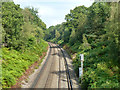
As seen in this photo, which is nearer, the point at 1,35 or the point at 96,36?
the point at 1,35

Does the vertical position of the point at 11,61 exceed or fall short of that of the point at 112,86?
it exceeds it

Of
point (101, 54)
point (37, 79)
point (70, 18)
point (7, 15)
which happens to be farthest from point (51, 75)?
point (70, 18)

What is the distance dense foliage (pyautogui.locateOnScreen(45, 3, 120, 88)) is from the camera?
30.0 ft

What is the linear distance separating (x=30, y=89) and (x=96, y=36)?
19.1 m

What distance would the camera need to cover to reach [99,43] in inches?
934

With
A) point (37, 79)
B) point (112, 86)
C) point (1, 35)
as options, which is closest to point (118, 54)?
point (112, 86)

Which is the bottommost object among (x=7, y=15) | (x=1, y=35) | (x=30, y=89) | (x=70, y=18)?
(x=30, y=89)

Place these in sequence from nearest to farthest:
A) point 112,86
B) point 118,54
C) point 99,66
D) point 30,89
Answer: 1. point 118,54
2. point 112,86
3. point 30,89
4. point 99,66

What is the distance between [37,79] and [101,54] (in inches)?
423

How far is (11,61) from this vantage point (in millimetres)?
17484

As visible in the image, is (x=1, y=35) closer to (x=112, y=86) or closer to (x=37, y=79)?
(x=37, y=79)

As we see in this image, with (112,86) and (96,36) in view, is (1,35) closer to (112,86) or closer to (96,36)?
(112,86)

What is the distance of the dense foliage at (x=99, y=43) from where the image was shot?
9145 millimetres

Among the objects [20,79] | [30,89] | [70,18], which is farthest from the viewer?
[70,18]
